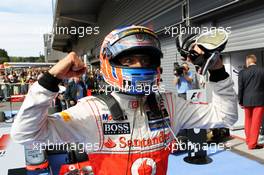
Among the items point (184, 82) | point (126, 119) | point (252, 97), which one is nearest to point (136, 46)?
point (126, 119)

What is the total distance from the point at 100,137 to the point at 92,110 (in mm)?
149

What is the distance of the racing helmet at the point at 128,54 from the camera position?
171cm

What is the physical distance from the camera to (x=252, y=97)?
17.7 ft

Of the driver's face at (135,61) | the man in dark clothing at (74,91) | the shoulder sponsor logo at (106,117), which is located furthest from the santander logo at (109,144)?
the man in dark clothing at (74,91)

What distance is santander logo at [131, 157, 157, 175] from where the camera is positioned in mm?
1687

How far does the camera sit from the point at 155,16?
10172 mm

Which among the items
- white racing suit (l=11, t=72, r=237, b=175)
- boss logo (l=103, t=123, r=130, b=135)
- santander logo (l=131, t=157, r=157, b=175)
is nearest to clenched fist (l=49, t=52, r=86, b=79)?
white racing suit (l=11, t=72, r=237, b=175)

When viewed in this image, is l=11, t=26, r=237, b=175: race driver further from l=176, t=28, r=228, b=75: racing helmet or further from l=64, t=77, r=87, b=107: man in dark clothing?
l=64, t=77, r=87, b=107: man in dark clothing

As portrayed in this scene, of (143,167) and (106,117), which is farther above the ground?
(106,117)

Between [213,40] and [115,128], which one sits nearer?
[115,128]

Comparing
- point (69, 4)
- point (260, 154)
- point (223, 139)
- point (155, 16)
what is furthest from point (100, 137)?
point (69, 4)

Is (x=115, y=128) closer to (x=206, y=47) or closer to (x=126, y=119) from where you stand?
(x=126, y=119)

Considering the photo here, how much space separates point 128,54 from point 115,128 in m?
0.41

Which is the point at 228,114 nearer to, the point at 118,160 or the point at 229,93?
the point at 229,93
